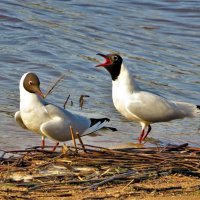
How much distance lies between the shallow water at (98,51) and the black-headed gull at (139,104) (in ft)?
0.72

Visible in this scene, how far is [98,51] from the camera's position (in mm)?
12555

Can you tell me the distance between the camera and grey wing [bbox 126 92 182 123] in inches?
341

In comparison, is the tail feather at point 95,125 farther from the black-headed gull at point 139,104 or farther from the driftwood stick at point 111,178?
the driftwood stick at point 111,178

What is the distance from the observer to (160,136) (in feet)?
29.0

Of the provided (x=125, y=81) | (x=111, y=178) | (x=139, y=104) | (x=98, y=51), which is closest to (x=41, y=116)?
(x=111, y=178)

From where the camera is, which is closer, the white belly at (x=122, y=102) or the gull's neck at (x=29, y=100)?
the gull's neck at (x=29, y=100)

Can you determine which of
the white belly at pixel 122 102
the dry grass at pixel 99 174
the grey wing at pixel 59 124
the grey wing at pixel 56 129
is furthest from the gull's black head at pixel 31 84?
the white belly at pixel 122 102

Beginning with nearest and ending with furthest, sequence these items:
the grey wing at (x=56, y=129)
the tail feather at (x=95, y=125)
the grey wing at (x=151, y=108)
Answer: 1. the grey wing at (x=56, y=129)
2. the tail feather at (x=95, y=125)
3. the grey wing at (x=151, y=108)

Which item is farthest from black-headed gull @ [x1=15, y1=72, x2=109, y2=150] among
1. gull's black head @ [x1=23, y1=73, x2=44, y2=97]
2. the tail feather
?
the tail feather

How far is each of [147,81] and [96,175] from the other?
5.68 m

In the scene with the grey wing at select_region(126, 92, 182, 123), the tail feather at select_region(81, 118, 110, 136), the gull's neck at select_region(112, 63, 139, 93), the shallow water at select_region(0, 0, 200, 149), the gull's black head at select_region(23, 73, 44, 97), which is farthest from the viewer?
the shallow water at select_region(0, 0, 200, 149)

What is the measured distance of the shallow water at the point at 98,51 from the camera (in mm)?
9159

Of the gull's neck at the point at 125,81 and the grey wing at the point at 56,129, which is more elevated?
the gull's neck at the point at 125,81

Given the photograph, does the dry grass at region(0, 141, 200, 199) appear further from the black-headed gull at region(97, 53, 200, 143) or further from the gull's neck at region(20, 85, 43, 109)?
the black-headed gull at region(97, 53, 200, 143)
